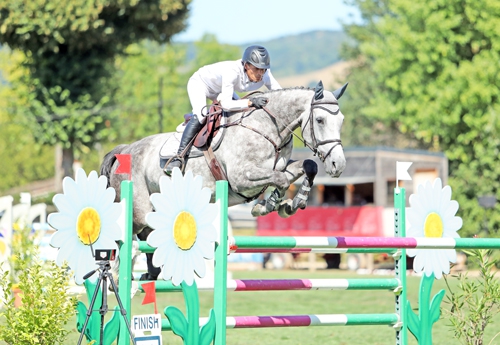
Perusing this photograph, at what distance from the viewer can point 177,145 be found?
6363mm

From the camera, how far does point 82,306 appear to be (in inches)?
181

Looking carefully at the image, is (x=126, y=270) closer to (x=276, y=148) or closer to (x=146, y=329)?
(x=146, y=329)

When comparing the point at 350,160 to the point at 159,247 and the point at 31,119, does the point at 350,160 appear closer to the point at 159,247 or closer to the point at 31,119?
the point at 31,119

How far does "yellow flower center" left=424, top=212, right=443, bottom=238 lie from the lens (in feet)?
18.8

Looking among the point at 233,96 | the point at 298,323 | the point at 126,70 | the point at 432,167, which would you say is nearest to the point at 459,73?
the point at 432,167

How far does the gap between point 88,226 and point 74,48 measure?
17504 mm

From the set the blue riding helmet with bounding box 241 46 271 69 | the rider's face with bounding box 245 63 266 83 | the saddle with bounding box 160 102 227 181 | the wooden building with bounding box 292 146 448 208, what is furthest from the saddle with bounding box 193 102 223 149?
the wooden building with bounding box 292 146 448 208

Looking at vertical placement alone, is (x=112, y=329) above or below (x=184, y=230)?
below

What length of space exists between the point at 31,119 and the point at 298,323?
17.7 meters

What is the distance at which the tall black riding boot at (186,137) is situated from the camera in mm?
6176

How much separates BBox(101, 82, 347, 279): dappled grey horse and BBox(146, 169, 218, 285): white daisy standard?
1399mm

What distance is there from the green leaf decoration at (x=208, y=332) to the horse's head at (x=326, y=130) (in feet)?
5.03

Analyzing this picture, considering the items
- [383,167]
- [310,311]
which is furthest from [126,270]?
[383,167]

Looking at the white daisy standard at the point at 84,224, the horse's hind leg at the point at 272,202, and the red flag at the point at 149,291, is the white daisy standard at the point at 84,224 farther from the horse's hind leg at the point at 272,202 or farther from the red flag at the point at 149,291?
the horse's hind leg at the point at 272,202
